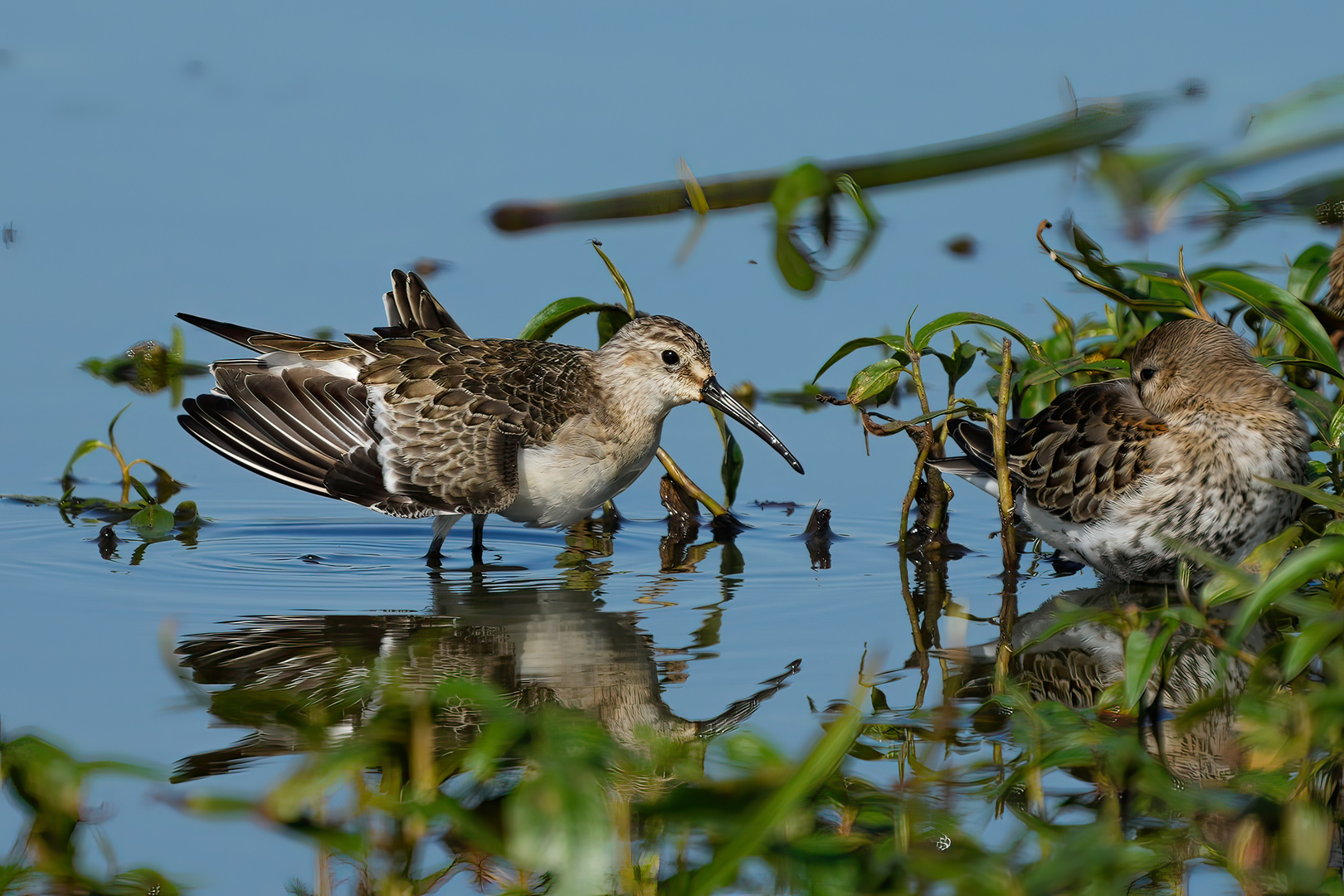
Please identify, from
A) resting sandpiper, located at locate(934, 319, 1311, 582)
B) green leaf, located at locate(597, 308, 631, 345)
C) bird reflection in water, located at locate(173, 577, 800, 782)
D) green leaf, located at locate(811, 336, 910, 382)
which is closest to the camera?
bird reflection in water, located at locate(173, 577, 800, 782)

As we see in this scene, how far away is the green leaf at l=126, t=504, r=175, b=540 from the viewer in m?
7.85

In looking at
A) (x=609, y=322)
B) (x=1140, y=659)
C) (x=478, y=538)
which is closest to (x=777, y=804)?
(x=1140, y=659)

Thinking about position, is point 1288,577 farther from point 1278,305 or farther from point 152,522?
point 152,522

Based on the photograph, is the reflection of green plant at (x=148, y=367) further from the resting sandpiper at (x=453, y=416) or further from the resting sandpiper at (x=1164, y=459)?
the resting sandpiper at (x=1164, y=459)

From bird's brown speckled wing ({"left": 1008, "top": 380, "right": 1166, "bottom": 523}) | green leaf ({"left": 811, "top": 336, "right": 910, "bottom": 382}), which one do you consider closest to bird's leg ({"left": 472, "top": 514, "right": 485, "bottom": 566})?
green leaf ({"left": 811, "top": 336, "right": 910, "bottom": 382})

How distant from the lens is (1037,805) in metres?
4.10

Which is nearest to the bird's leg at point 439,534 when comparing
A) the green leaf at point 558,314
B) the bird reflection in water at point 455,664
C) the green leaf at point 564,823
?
the bird reflection in water at point 455,664

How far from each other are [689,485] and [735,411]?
48 cm

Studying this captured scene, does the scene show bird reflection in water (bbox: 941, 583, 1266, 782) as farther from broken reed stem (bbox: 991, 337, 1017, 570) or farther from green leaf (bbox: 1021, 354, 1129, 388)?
green leaf (bbox: 1021, 354, 1129, 388)

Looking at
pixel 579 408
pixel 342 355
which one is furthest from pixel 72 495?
pixel 579 408

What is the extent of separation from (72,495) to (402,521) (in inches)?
71.9

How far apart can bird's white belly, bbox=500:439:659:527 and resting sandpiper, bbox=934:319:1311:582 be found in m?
1.74

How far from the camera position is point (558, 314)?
27.2ft

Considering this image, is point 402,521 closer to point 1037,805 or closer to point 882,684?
point 882,684
